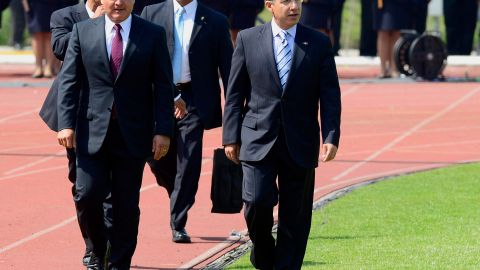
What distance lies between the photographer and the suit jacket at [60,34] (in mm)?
9062

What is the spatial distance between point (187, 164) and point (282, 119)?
2134 millimetres

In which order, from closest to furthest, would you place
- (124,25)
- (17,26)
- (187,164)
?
(124,25)
(187,164)
(17,26)

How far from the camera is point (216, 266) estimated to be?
905cm

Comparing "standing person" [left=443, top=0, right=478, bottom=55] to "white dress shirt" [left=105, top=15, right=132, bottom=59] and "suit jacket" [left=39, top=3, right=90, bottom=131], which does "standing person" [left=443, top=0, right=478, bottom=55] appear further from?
"white dress shirt" [left=105, top=15, right=132, bottom=59]

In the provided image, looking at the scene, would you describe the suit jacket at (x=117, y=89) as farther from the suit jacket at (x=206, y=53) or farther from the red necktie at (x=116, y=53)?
the suit jacket at (x=206, y=53)

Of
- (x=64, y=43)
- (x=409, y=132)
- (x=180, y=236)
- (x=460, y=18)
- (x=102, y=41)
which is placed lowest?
(x=460, y=18)

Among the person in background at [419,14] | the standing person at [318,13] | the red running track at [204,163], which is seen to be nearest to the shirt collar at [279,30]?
the red running track at [204,163]

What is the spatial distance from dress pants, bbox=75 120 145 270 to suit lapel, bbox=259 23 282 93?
0.85 meters

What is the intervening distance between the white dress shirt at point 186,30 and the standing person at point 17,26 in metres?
21.1

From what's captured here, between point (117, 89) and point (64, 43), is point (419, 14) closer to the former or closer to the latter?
point (64, 43)

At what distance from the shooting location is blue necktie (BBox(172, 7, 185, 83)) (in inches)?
400

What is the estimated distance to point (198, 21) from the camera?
33.7 feet

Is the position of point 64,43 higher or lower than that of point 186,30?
higher

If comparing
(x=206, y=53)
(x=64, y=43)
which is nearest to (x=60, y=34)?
(x=64, y=43)
